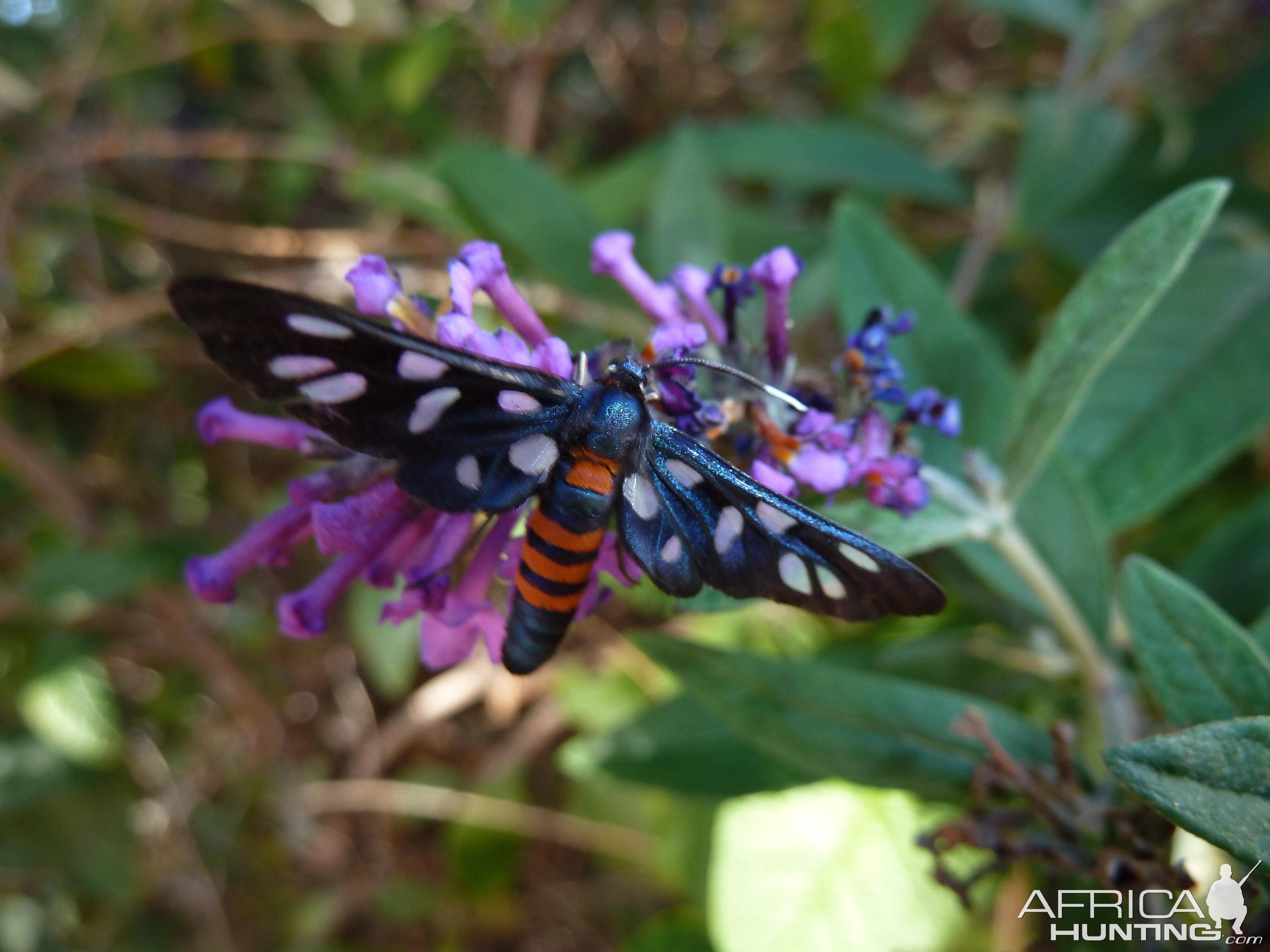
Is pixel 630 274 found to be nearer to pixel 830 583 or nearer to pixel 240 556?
pixel 830 583

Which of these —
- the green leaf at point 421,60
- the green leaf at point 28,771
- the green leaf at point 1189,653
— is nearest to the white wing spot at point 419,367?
the green leaf at point 1189,653

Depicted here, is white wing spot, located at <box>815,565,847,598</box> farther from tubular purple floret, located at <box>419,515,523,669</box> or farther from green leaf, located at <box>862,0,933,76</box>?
green leaf, located at <box>862,0,933,76</box>

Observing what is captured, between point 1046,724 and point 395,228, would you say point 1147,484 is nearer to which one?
Result: point 1046,724

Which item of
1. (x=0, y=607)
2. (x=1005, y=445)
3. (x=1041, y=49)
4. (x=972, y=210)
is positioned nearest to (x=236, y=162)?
(x=0, y=607)

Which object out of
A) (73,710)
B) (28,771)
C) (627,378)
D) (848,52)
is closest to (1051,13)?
(848,52)

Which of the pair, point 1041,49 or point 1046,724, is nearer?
point 1046,724

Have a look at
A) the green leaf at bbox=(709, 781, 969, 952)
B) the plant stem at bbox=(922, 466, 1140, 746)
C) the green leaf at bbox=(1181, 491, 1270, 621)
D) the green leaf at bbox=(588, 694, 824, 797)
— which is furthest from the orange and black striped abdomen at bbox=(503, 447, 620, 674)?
the green leaf at bbox=(1181, 491, 1270, 621)

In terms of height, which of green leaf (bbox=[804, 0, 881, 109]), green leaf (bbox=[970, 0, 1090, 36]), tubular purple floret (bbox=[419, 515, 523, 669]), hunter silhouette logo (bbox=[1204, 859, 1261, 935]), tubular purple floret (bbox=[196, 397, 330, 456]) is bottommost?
hunter silhouette logo (bbox=[1204, 859, 1261, 935])
